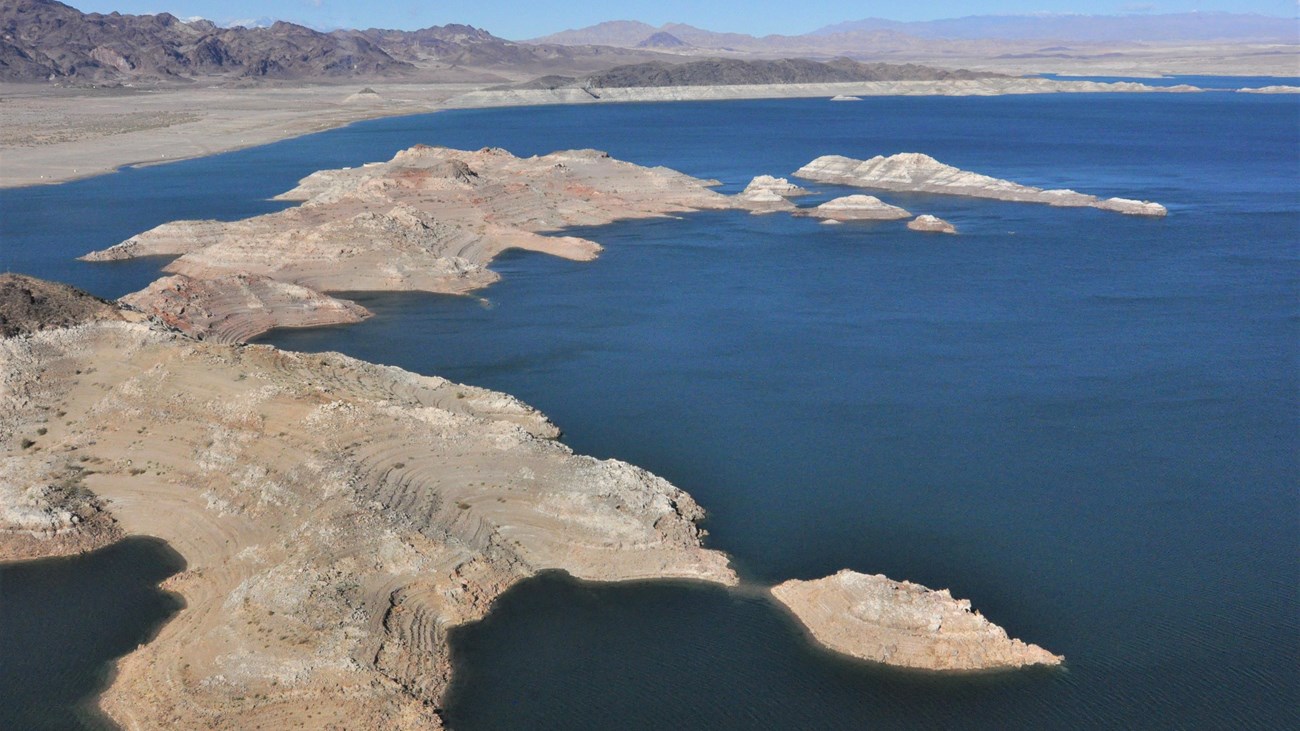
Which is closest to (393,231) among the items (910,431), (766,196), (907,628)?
(766,196)

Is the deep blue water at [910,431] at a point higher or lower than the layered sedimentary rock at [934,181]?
lower

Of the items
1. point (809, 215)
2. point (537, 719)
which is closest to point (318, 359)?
point (537, 719)

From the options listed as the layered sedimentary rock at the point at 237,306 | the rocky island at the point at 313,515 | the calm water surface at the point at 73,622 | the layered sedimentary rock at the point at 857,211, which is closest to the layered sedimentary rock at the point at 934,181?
the layered sedimentary rock at the point at 857,211

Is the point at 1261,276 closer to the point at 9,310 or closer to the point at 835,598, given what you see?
the point at 835,598

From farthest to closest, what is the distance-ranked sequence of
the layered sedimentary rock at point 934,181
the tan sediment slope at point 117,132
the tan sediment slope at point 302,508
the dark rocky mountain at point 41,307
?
the tan sediment slope at point 117,132 → the layered sedimentary rock at point 934,181 → the dark rocky mountain at point 41,307 → the tan sediment slope at point 302,508

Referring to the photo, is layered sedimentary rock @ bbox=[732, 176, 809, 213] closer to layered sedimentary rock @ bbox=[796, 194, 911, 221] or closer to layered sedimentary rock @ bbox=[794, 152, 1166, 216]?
layered sedimentary rock @ bbox=[796, 194, 911, 221]

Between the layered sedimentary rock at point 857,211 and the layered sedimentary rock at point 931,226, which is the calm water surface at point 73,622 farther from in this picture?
the layered sedimentary rock at point 857,211

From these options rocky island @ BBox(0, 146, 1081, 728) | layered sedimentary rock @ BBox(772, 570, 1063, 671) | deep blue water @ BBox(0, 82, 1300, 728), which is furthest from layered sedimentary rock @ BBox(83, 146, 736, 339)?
layered sedimentary rock @ BBox(772, 570, 1063, 671)
